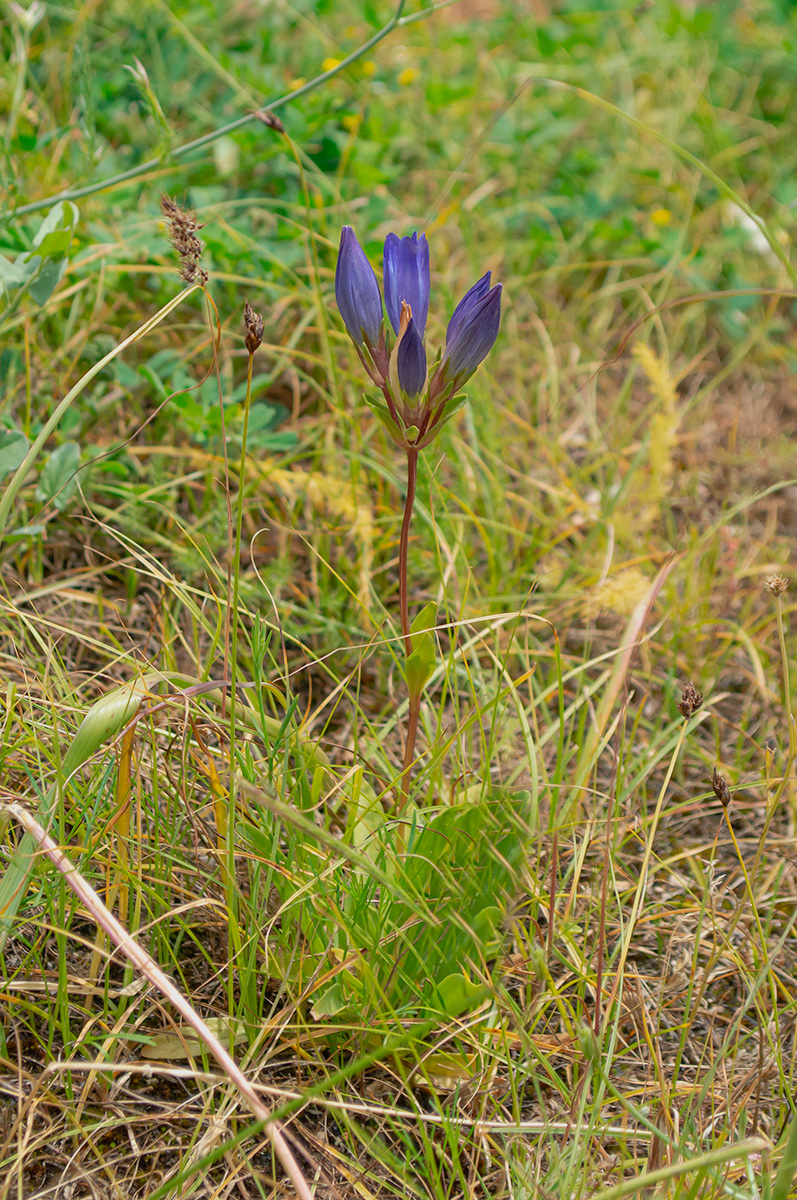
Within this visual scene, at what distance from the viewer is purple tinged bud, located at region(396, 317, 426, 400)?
1.00 meters

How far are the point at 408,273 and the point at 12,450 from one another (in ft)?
2.45

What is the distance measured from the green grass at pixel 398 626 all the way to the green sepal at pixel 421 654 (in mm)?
33

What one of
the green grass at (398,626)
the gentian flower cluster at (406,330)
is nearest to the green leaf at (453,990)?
the green grass at (398,626)

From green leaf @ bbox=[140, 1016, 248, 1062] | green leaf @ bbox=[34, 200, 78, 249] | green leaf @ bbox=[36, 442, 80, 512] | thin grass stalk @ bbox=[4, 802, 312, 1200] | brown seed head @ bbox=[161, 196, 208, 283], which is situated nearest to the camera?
thin grass stalk @ bbox=[4, 802, 312, 1200]

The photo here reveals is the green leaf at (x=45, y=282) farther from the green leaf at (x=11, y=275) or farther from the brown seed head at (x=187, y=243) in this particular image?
the brown seed head at (x=187, y=243)

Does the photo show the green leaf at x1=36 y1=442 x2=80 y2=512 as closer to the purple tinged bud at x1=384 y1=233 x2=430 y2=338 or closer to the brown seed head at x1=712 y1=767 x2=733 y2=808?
the purple tinged bud at x1=384 y1=233 x2=430 y2=338

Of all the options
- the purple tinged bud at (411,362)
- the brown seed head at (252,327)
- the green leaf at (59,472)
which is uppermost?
the brown seed head at (252,327)

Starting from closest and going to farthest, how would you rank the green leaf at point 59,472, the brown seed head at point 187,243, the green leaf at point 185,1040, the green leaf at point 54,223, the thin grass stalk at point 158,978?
the thin grass stalk at point 158,978 < the brown seed head at point 187,243 < the green leaf at point 185,1040 < the green leaf at point 54,223 < the green leaf at point 59,472

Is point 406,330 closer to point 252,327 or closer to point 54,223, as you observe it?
point 252,327

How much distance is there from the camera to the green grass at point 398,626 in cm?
105

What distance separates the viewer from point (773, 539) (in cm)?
204

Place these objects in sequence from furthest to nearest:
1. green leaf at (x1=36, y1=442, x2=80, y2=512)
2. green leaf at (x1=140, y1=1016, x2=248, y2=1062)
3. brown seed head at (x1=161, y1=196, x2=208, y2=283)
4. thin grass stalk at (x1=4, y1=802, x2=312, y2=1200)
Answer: green leaf at (x1=36, y1=442, x2=80, y2=512) < green leaf at (x1=140, y1=1016, x2=248, y2=1062) < brown seed head at (x1=161, y1=196, x2=208, y2=283) < thin grass stalk at (x1=4, y1=802, x2=312, y2=1200)

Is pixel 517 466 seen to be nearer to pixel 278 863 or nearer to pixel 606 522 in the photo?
pixel 606 522

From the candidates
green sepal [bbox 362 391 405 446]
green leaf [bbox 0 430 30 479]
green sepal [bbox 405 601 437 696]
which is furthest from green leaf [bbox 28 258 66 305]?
green sepal [bbox 405 601 437 696]
